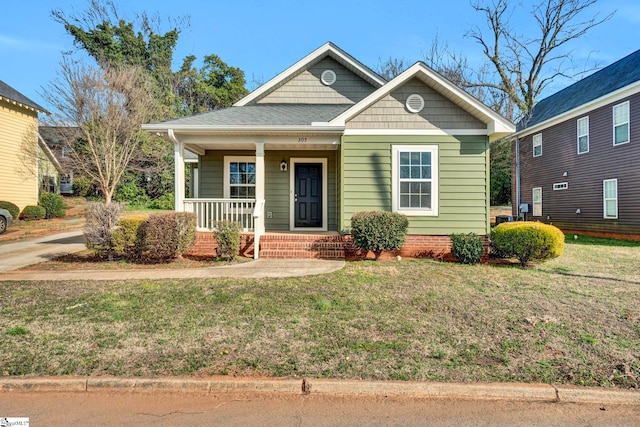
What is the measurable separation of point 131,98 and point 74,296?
1670cm

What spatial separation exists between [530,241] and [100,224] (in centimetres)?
944

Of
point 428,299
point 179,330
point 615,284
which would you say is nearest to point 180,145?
point 179,330

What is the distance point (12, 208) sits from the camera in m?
16.7

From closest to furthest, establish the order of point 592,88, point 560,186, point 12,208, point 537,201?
point 592,88, point 12,208, point 560,186, point 537,201

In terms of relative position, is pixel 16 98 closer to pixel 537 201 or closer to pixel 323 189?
pixel 323 189

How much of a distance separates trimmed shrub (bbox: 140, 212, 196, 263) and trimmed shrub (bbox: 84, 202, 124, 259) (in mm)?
687

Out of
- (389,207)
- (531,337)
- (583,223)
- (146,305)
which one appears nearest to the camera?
(531,337)

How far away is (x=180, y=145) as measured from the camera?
9.69m

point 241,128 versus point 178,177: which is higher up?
Result: point 241,128

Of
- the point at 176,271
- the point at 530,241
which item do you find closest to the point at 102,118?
the point at 176,271

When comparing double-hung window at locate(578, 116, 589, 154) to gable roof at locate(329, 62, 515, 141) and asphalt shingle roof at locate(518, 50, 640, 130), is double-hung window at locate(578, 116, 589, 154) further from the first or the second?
gable roof at locate(329, 62, 515, 141)

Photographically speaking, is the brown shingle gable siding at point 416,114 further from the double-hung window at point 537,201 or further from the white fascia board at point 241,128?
the double-hung window at point 537,201

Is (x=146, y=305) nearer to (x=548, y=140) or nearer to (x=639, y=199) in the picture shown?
(x=639, y=199)

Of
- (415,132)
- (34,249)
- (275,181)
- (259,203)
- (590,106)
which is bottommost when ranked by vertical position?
(34,249)
